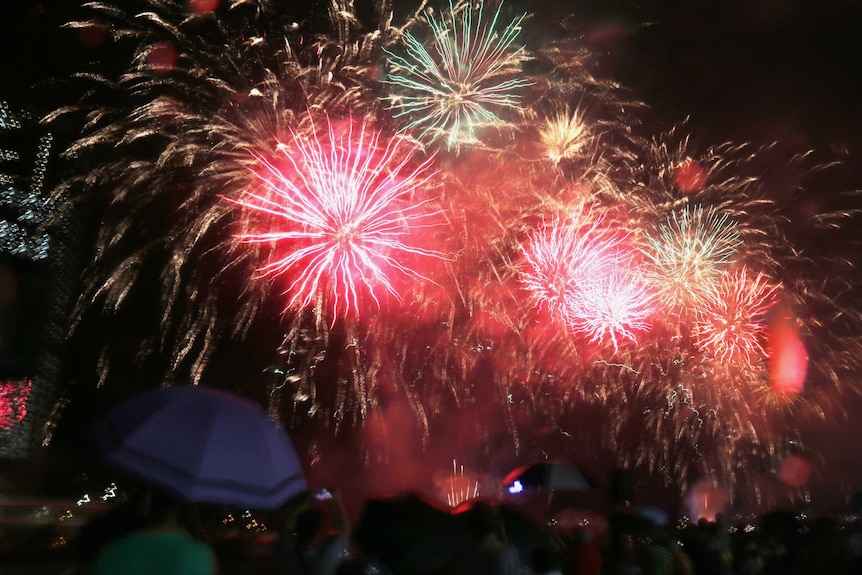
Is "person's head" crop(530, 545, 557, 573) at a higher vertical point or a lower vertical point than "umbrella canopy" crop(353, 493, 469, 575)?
lower

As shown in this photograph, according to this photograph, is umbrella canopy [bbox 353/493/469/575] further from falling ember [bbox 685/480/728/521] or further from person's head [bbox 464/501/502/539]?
falling ember [bbox 685/480/728/521]

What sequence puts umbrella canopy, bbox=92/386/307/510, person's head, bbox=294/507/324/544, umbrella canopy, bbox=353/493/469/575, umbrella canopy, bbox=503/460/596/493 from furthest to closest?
umbrella canopy, bbox=503/460/596/493, umbrella canopy, bbox=353/493/469/575, person's head, bbox=294/507/324/544, umbrella canopy, bbox=92/386/307/510

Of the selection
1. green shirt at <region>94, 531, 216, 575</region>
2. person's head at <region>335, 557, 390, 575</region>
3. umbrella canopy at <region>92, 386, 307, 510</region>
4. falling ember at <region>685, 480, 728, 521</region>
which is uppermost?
falling ember at <region>685, 480, 728, 521</region>

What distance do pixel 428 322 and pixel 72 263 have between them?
27.4 feet

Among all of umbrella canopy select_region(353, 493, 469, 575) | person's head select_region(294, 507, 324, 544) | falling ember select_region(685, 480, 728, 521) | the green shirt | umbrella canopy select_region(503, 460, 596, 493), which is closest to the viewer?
the green shirt

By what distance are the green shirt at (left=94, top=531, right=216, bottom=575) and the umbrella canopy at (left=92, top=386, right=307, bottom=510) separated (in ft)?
0.56

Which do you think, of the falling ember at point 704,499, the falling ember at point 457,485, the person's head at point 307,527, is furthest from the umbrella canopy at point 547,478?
the falling ember at point 704,499

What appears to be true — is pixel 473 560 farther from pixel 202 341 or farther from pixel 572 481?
pixel 202 341

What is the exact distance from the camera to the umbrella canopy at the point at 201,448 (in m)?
3.00

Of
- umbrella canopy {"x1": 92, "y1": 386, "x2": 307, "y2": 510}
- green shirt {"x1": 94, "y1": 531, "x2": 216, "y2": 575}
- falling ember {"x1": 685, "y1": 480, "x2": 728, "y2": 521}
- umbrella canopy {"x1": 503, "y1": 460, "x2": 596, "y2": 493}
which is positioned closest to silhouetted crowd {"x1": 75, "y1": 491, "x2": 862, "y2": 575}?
green shirt {"x1": 94, "y1": 531, "x2": 216, "y2": 575}

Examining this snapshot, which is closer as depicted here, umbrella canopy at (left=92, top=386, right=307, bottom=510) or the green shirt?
the green shirt

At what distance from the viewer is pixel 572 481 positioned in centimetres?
902

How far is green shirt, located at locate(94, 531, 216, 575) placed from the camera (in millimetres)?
2865

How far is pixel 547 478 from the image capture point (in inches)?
351
